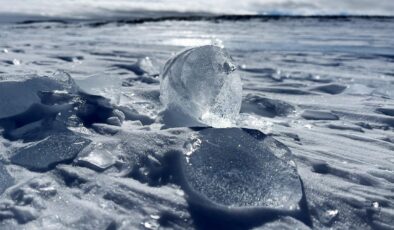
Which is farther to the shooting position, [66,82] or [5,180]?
[66,82]

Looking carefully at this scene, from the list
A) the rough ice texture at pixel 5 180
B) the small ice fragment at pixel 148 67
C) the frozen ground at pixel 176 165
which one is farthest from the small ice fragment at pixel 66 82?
the small ice fragment at pixel 148 67

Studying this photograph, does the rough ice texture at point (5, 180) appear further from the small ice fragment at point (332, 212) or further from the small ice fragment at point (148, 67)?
the small ice fragment at point (148, 67)

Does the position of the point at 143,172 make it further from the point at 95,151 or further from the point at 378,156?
the point at 378,156

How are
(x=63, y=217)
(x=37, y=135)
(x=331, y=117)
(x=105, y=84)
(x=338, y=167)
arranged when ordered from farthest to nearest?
(x=105, y=84)
(x=331, y=117)
(x=37, y=135)
(x=338, y=167)
(x=63, y=217)

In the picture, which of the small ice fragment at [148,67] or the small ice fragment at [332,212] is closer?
the small ice fragment at [332,212]

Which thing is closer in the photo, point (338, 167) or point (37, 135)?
point (338, 167)

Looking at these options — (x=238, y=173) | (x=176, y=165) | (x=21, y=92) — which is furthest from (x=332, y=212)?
(x=21, y=92)

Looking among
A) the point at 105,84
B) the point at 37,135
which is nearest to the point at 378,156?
the point at 37,135

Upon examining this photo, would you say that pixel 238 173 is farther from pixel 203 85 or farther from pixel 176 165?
pixel 203 85

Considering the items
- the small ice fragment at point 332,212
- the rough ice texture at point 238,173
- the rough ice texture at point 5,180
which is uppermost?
the rough ice texture at point 238,173
